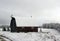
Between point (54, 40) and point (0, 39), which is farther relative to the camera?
point (54, 40)

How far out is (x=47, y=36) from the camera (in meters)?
12.4

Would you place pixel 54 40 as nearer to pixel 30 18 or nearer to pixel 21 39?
pixel 21 39

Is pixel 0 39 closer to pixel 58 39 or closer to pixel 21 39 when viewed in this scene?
pixel 21 39

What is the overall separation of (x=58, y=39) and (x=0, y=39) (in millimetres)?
4413

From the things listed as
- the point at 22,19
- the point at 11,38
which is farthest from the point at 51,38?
the point at 22,19

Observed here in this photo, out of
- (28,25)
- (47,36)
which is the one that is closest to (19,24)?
(28,25)

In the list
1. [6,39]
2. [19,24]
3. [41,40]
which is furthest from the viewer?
[19,24]

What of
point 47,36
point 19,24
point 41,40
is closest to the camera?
point 41,40

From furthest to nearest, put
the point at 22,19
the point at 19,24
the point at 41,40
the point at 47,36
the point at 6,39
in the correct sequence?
the point at 22,19
the point at 19,24
the point at 47,36
the point at 41,40
the point at 6,39

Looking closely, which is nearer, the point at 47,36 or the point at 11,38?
the point at 11,38

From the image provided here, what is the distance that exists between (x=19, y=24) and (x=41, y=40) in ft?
55.6

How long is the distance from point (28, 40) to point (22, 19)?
19181 mm

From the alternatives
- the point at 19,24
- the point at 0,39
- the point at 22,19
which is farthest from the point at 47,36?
the point at 22,19

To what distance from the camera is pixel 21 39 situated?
1130 centimetres
